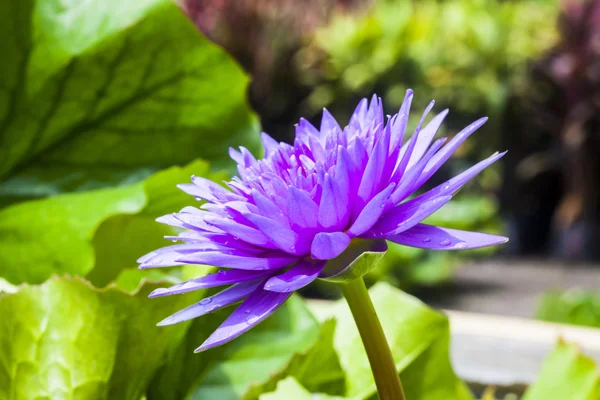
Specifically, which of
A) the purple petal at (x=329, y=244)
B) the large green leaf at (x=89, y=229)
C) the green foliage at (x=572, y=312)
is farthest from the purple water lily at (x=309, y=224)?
the green foliage at (x=572, y=312)

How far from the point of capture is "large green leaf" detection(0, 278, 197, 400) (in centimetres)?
24

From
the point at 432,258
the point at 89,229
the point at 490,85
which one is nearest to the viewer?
A: the point at 89,229

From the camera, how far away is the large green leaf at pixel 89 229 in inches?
12.5

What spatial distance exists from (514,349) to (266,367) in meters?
0.26

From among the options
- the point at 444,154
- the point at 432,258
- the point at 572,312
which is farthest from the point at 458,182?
the point at 432,258


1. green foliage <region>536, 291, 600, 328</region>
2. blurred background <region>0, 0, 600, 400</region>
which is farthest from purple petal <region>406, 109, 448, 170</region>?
green foliage <region>536, 291, 600, 328</region>

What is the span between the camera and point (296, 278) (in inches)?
6.1

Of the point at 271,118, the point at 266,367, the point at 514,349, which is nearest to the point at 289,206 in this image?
the point at 266,367

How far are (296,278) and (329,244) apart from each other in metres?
0.01

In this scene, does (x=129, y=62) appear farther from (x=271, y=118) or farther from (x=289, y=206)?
(x=271, y=118)

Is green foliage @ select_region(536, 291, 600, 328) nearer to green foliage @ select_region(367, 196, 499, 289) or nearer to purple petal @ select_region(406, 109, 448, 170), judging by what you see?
green foliage @ select_region(367, 196, 499, 289)

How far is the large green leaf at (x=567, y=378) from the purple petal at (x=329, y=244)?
0.23 m

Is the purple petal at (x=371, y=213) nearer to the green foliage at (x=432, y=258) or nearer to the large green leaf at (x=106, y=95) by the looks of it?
Answer: the large green leaf at (x=106, y=95)

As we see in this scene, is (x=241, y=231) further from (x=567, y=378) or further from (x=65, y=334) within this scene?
(x=567, y=378)
